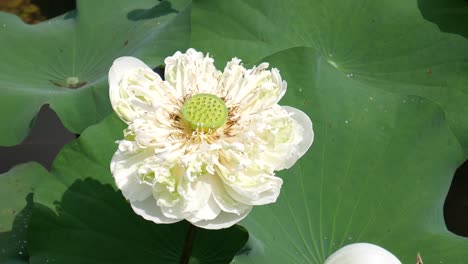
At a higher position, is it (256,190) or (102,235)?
(256,190)

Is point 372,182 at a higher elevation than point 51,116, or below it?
higher

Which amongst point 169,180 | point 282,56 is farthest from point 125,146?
point 282,56

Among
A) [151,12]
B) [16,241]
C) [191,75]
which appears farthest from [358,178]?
[151,12]

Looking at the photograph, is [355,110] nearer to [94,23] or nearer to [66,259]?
[66,259]

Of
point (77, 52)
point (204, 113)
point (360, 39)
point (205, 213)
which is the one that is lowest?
point (77, 52)

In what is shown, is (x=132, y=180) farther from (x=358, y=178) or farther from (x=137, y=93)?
(x=358, y=178)

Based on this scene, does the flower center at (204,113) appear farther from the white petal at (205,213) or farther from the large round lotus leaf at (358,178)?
the large round lotus leaf at (358,178)

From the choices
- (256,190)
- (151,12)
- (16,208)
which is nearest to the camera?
(256,190)

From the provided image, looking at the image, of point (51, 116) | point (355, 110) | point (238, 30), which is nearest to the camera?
point (355, 110)
